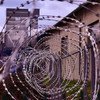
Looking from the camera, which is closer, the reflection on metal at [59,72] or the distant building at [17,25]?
the distant building at [17,25]

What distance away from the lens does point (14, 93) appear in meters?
10.9

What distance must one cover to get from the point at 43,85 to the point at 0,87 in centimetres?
120

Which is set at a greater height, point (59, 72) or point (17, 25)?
point (17, 25)

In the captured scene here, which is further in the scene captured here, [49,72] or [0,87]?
[49,72]

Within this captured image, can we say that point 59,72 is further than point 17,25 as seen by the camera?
Yes

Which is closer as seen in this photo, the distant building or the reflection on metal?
the distant building

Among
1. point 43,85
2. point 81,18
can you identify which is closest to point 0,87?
point 43,85

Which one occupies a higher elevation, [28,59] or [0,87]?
[28,59]

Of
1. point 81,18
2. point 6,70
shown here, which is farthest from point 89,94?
point 81,18

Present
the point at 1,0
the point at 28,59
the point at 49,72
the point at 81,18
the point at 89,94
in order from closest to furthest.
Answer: the point at 1,0 → the point at 89,94 → the point at 28,59 → the point at 49,72 → the point at 81,18

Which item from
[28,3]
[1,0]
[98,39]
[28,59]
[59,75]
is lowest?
[59,75]

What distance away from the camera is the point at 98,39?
6793mm

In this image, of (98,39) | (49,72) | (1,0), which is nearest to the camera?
(1,0)

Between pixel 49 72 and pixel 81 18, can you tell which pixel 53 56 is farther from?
pixel 81 18
